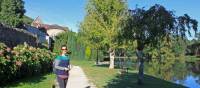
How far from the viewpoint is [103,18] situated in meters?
44.6

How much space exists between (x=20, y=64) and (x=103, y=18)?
26004 mm

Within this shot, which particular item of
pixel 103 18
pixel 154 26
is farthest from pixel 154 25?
pixel 103 18

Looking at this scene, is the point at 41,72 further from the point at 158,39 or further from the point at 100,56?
the point at 100,56

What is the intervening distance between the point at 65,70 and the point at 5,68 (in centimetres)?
466

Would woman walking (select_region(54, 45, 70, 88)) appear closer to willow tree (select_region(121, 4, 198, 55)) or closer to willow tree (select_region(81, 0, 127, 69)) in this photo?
willow tree (select_region(121, 4, 198, 55))

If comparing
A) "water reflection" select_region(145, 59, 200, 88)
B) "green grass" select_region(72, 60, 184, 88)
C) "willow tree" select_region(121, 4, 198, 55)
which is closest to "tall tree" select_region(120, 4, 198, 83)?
"willow tree" select_region(121, 4, 198, 55)

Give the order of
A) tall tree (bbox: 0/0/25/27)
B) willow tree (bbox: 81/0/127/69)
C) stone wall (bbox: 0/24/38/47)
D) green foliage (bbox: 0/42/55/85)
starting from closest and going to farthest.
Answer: green foliage (bbox: 0/42/55/85), stone wall (bbox: 0/24/38/47), willow tree (bbox: 81/0/127/69), tall tree (bbox: 0/0/25/27)

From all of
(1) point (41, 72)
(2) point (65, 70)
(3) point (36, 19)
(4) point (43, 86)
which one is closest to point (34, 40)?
(1) point (41, 72)

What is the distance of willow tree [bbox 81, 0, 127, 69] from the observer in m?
43.2

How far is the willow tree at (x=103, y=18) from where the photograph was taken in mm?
43188

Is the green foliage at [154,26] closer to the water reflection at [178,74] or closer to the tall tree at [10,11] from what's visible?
the water reflection at [178,74]

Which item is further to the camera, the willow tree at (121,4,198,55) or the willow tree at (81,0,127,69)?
the willow tree at (81,0,127,69)

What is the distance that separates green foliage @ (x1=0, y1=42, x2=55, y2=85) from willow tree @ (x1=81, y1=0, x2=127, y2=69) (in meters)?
16.2

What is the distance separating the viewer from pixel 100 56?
72750 mm
